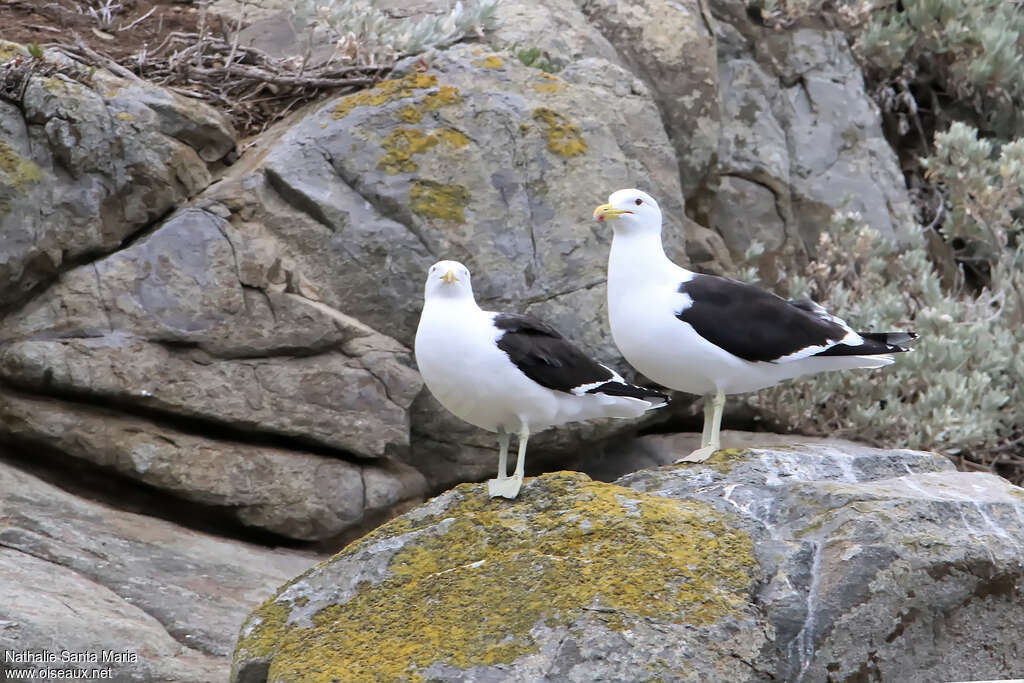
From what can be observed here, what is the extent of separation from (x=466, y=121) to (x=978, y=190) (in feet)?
13.2

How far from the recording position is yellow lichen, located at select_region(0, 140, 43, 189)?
6.76 metres

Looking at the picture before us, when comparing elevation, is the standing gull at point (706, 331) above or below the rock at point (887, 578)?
above

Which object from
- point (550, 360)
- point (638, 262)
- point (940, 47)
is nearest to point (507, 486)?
point (550, 360)

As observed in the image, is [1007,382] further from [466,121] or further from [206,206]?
[206,206]

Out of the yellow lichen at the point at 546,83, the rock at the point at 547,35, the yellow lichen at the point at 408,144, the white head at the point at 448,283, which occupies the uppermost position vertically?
the rock at the point at 547,35

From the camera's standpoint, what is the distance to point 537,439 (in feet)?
24.4

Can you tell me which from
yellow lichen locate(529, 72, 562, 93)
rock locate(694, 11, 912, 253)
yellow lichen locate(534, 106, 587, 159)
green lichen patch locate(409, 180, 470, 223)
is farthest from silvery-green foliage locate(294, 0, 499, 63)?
rock locate(694, 11, 912, 253)

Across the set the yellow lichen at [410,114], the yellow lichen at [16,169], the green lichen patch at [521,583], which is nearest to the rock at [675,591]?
the green lichen patch at [521,583]

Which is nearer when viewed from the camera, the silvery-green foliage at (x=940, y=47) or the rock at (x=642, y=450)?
the rock at (x=642, y=450)

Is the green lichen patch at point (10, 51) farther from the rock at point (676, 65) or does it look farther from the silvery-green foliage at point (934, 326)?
the silvery-green foliage at point (934, 326)

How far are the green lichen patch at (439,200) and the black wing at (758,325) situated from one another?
7.73 ft

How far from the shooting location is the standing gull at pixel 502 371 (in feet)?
15.8

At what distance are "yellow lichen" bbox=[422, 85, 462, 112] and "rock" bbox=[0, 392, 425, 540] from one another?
2239mm

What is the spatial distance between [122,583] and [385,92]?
11.2 feet
